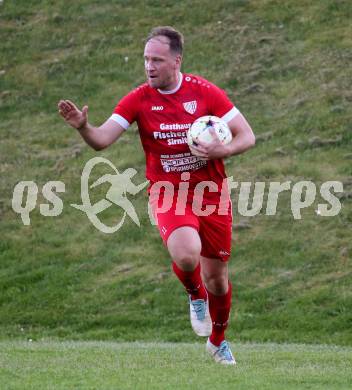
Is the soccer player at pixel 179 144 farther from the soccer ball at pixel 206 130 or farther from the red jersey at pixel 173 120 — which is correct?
the soccer ball at pixel 206 130

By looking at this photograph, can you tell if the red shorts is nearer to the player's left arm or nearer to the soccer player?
the soccer player

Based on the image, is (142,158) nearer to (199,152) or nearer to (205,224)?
(205,224)

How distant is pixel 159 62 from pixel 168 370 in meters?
2.59

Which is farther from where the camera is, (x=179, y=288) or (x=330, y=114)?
(x=330, y=114)

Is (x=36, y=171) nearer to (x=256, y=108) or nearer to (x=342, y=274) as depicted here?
(x=256, y=108)

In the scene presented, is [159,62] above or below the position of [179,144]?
above

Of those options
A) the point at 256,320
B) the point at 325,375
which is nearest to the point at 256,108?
the point at 256,320

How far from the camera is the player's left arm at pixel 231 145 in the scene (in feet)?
28.5

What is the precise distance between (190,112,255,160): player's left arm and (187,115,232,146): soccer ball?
42 mm

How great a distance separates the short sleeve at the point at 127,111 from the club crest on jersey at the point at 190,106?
0.42 m

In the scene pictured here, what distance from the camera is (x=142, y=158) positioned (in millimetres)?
23016

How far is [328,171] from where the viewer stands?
2130 centimetres

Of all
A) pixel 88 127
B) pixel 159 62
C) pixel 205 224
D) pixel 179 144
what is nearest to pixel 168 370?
pixel 205 224

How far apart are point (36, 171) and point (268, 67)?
606cm
